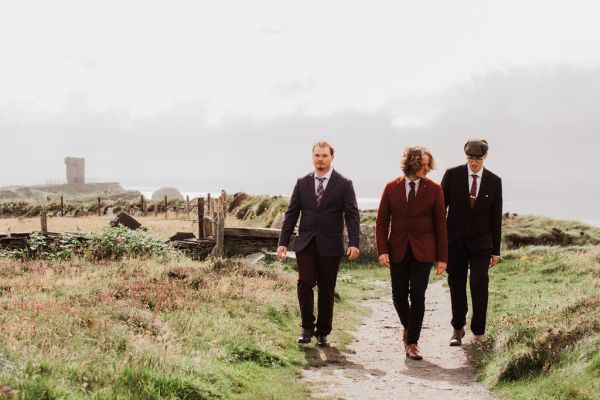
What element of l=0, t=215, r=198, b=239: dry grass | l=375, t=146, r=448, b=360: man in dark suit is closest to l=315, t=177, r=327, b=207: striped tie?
l=375, t=146, r=448, b=360: man in dark suit

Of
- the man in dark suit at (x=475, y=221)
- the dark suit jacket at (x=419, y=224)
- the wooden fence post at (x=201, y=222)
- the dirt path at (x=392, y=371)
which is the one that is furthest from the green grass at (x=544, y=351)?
the wooden fence post at (x=201, y=222)

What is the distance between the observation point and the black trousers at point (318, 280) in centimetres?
769

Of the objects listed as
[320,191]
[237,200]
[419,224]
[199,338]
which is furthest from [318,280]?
[237,200]

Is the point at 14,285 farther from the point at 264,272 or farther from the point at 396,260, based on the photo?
the point at 396,260

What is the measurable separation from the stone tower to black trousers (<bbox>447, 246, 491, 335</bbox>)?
14201 centimetres

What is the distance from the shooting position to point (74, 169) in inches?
5512

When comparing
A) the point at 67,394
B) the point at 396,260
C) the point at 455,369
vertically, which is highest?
the point at 396,260

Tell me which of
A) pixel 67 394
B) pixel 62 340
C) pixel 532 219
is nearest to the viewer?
pixel 67 394

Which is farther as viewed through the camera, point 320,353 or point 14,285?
point 14,285

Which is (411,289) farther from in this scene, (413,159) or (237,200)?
(237,200)

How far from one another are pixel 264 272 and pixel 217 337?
219 inches

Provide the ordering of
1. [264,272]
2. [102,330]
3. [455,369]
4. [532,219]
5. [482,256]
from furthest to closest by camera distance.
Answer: [532,219] → [264,272] → [482,256] → [455,369] → [102,330]

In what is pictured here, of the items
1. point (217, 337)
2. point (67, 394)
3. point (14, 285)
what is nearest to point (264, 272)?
point (14, 285)

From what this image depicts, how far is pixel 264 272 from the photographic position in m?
12.5
